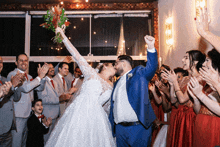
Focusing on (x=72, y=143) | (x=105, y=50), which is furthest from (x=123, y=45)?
(x=72, y=143)

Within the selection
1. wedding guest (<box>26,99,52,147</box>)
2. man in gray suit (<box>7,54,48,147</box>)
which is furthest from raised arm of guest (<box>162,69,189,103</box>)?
wedding guest (<box>26,99,52,147</box>)

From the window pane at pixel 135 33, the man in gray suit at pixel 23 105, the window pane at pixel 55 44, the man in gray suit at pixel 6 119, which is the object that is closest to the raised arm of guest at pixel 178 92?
the man in gray suit at pixel 23 105

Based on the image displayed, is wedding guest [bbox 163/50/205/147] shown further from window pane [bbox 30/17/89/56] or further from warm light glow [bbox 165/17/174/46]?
window pane [bbox 30/17/89/56]

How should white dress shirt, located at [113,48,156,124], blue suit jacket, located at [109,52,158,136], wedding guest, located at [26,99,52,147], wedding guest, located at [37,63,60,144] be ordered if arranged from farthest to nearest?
wedding guest, located at [37,63,60,144] < wedding guest, located at [26,99,52,147] < white dress shirt, located at [113,48,156,124] < blue suit jacket, located at [109,52,158,136]

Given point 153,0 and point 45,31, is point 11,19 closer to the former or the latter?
point 45,31

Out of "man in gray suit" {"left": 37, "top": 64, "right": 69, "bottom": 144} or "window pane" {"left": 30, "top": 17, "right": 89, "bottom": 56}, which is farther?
"window pane" {"left": 30, "top": 17, "right": 89, "bottom": 56}

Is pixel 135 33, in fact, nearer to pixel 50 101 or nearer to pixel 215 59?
pixel 50 101

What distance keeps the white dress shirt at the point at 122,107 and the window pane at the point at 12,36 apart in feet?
18.6

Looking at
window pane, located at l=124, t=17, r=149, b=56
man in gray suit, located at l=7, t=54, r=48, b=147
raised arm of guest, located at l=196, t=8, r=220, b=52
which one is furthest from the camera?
window pane, located at l=124, t=17, r=149, b=56

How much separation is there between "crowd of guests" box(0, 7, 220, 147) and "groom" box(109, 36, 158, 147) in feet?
1.46

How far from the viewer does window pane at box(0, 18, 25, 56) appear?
688 cm

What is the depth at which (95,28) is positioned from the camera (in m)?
6.93

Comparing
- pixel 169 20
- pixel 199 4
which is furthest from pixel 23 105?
pixel 169 20

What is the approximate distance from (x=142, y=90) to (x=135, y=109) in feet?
0.72
